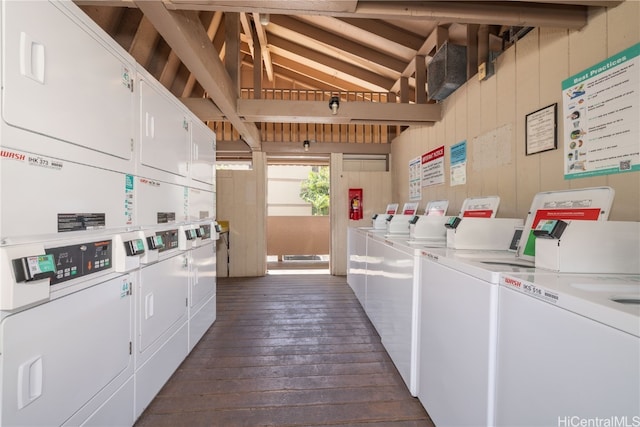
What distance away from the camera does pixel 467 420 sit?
116cm

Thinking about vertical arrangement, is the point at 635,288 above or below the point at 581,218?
below

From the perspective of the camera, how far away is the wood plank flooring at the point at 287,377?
5.25 ft

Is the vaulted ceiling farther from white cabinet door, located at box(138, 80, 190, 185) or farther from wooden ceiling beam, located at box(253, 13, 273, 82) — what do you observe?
white cabinet door, located at box(138, 80, 190, 185)

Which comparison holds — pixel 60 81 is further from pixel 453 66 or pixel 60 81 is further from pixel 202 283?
pixel 453 66

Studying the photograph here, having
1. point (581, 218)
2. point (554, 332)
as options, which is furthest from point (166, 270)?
point (581, 218)

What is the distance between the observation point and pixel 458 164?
279 centimetres

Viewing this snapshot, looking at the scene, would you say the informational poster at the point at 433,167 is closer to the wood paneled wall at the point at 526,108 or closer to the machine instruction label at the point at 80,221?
the wood paneled wall at the point at 526,108

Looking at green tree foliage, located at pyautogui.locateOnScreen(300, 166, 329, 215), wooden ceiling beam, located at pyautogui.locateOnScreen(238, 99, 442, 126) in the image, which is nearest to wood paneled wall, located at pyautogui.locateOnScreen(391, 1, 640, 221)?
wooden ceiling beam, located at pyautogui.locateOnScreen(238, 99, 442, 126)

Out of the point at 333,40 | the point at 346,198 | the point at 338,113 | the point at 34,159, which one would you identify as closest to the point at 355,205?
the point at 346,198

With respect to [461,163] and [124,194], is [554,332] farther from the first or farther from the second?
[461,163]

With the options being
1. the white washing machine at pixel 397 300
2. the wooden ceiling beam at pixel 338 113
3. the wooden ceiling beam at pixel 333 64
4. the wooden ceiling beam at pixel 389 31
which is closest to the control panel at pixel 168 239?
the white washing machine at pixel 397 300

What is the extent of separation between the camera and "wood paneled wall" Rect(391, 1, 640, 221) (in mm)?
1401

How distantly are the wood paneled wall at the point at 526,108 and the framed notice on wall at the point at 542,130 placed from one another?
0.03 meters

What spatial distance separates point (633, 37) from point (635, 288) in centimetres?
128
